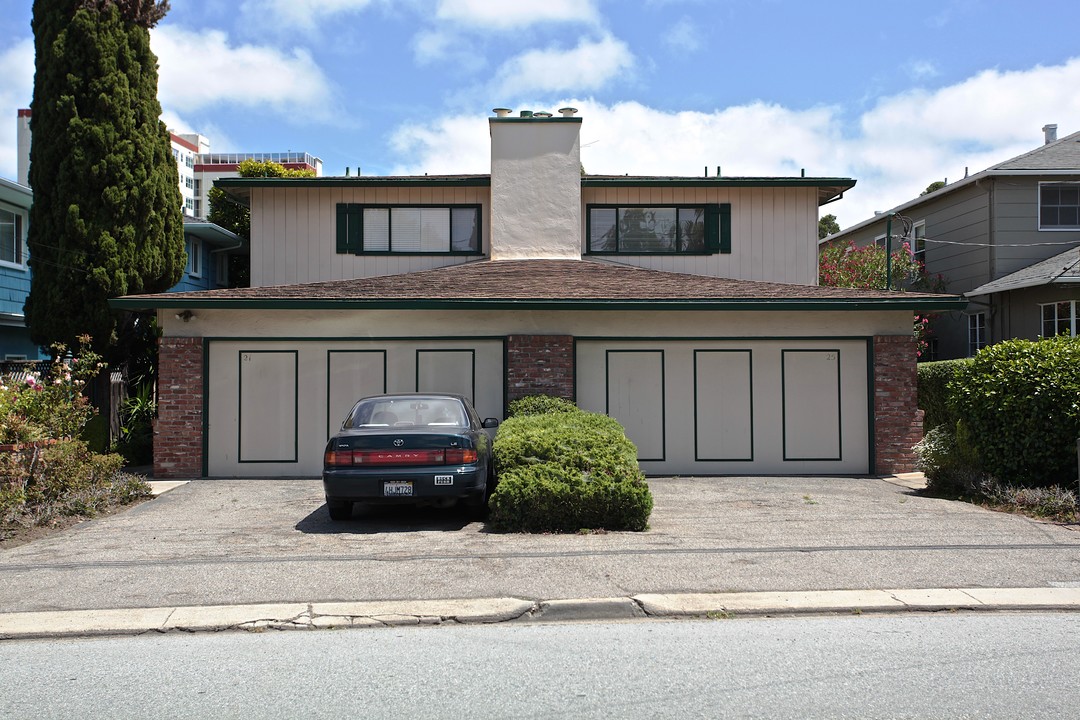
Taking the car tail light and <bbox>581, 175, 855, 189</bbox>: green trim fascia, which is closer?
the car tail light

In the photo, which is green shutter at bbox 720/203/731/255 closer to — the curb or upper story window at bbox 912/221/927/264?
upper story window at bbox 912/221/927/264

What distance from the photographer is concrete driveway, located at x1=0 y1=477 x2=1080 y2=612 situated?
24.4 ft

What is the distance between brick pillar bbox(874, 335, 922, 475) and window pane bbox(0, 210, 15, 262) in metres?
18.0

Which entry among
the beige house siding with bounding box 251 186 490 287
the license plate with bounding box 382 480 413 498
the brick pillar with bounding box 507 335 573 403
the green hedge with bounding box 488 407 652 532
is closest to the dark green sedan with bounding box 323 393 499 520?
the license plate with bounding box 382 480 413 498

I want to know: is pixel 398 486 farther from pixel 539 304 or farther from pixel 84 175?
pixel 84 175

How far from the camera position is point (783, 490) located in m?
13.2

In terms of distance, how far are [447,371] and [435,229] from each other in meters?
5.00

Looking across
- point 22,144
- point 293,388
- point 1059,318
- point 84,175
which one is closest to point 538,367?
point 293,388

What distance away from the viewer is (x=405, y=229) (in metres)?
19.0

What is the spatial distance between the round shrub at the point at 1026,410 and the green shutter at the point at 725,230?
7057mm

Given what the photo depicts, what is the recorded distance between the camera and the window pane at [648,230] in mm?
18984

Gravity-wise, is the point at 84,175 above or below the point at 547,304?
above

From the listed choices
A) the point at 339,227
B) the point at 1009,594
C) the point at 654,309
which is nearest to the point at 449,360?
the point at 654,309

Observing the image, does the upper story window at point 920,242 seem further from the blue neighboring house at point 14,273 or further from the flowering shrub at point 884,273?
the blue neighboring house at point 14,273
